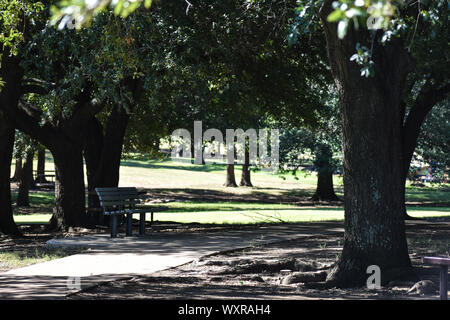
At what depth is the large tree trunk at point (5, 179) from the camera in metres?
16.2

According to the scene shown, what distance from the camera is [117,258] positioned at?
35.8 feet

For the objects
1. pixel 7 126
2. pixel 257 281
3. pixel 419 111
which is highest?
pixel 419 111

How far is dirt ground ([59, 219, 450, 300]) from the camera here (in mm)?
8094

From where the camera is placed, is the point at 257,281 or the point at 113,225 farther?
the point at 113,225

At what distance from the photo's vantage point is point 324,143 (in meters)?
31.3

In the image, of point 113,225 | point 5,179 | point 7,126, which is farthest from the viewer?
point 5,179

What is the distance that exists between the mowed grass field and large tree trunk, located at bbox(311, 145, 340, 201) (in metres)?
0.89

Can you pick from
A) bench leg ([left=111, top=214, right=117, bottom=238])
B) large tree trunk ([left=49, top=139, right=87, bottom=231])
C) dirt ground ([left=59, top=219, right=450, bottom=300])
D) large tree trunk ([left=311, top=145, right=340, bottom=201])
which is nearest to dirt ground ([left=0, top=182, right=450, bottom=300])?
dirt ground ([left=59, top=219, right=450, bottom=300])

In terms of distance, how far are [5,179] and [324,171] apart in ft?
59.9

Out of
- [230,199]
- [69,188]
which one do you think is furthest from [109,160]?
[230,199]

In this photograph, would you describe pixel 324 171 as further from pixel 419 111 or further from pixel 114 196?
pixel 114 196

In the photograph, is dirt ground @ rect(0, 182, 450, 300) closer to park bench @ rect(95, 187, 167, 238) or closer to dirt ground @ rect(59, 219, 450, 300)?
dirt ground @ rect(59, 219, 450, 300)

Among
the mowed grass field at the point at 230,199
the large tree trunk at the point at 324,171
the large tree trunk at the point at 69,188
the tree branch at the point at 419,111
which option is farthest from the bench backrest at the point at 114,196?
the large tree trunk at the point at 324,171

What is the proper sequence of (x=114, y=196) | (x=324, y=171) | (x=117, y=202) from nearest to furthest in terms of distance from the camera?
1. (x=117, y=202)
2. (x=114, y=196)
3. (x=324, y=171)
